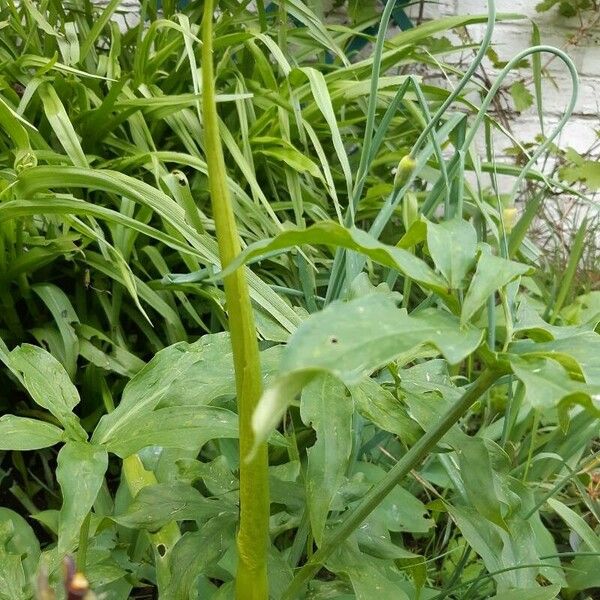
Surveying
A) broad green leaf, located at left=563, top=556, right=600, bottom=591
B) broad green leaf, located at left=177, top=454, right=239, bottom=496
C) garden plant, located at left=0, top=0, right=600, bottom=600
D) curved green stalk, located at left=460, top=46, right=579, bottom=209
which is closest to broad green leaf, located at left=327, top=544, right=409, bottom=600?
garden plant, located at left=0, top=0, right=600, bottom=600

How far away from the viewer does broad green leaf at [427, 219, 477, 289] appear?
0.35 m

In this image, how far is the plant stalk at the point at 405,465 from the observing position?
36 cm

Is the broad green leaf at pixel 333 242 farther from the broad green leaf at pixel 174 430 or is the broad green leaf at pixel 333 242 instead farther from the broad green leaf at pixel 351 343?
the broad green leaf at pixel 174 430

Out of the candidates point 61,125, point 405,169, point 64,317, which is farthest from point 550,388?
point 61,125

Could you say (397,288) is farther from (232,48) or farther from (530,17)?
(530,17)

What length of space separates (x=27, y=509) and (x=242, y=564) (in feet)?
1.87

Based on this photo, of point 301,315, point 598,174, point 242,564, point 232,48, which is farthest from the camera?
point 598,174

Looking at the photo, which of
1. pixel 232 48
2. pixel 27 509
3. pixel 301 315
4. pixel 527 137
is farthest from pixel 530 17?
pixel 27 509

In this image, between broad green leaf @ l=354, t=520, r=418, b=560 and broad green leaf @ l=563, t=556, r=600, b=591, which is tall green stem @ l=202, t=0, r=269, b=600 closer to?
broad green leaf @ l=354, t=520, r=418, b=560

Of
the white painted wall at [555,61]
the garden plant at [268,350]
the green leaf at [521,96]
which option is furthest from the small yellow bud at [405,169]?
the white painted wall at [555,61]

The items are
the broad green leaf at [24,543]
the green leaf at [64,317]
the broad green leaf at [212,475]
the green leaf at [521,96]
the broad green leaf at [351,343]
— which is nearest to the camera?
the broad green leaf at [351,343]

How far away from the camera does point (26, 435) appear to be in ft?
1.51

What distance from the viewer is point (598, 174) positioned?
1662mm

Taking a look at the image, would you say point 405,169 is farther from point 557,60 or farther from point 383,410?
point 557,60
